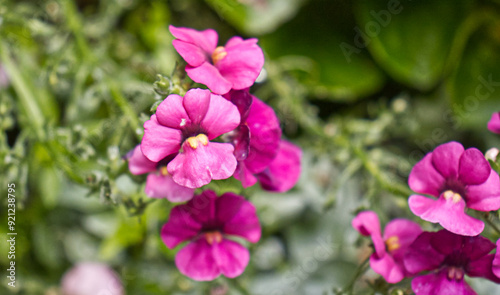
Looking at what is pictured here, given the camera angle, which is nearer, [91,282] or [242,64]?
[242,64]

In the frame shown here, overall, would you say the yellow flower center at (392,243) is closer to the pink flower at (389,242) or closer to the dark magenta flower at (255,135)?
the pink flower at (389,242)

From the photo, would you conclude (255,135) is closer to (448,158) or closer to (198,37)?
→ (198,37)

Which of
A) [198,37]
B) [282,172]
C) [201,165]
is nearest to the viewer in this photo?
[201,165]

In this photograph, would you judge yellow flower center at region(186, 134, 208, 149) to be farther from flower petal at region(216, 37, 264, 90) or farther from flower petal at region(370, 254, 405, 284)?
flower petal at region(370, 254, 405, 284)

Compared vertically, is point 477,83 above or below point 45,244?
above

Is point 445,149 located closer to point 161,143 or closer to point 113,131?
point 161,143

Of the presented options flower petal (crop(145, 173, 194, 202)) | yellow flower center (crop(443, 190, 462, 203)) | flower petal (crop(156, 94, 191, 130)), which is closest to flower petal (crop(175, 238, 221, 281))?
flower petal (crop(145, 173, 194, 202))

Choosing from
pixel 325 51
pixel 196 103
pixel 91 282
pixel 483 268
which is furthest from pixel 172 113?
pixel 325 51

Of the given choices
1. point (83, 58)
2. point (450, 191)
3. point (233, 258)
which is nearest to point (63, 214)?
point (83, 58)

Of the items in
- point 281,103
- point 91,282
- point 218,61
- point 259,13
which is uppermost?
point 218,61
